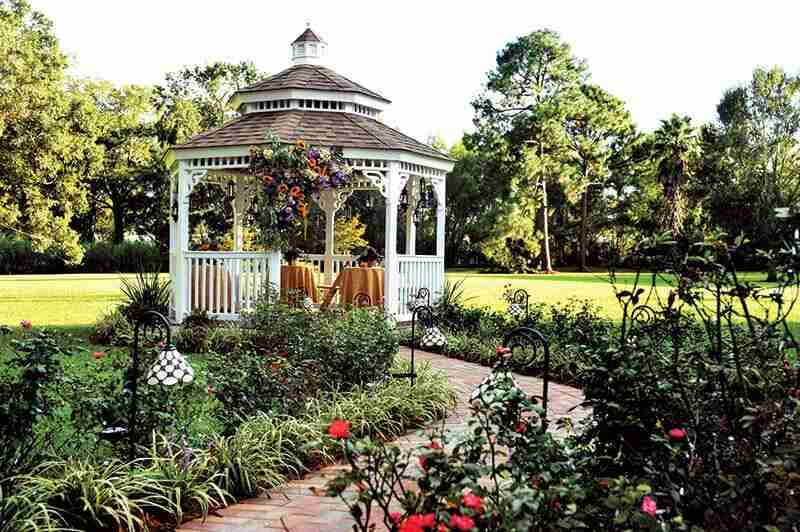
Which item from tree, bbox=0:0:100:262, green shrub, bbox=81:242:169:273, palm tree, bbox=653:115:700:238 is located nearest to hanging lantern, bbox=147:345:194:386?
tree, bbox=0:0:100:262

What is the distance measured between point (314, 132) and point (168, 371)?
913 centimetres

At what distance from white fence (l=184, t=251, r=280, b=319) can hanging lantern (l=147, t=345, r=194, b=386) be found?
7.72 meters

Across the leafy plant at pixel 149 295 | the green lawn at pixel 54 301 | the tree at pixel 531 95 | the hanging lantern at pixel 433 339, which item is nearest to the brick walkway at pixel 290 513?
the hanging lantern at pixel 433 339

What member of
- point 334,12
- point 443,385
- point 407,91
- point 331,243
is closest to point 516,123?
point 407,91

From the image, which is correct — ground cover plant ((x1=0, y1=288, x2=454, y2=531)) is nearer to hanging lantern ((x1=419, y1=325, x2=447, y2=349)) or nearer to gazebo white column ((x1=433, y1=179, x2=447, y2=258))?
hanging lantern ((x1=419, y1=325, x2=447, y2=349))

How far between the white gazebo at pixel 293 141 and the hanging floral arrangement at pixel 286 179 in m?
0.61

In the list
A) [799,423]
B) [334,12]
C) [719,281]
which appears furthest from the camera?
[334,12]

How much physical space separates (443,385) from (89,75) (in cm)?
3985

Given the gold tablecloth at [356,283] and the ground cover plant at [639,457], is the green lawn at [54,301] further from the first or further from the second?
the ground cover plant at [639,457]

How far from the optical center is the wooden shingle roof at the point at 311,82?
49.5ft

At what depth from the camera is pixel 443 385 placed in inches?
286

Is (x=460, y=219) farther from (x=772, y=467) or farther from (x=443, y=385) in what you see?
(x=772, y=467)

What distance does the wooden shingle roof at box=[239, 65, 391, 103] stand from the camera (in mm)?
15078

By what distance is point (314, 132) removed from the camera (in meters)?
13.6
